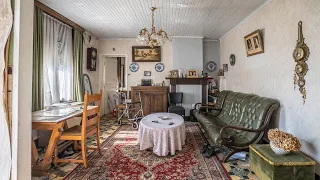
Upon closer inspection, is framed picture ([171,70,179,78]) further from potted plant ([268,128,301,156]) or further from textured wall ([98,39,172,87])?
potted plant ([268,128,301,156])

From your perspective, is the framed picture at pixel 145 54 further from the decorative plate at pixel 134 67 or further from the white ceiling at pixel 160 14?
the white ceiling at pixel 160 14

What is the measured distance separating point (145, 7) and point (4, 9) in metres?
2.34

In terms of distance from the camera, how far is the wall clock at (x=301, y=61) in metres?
2.18

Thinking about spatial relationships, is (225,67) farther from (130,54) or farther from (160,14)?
(130,54)

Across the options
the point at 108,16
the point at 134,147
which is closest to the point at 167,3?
the point at 108,16

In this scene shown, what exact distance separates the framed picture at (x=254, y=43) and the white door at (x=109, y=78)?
4.64 metres

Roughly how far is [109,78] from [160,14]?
3531mm

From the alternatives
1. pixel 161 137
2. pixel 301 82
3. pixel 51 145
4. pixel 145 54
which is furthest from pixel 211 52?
pixel 51 145

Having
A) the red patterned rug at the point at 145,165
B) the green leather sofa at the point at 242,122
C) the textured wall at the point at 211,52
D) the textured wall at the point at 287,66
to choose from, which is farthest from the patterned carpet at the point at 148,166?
the textured wall at the point at 211,52

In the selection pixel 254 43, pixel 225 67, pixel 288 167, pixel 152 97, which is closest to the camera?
pixel 288 167

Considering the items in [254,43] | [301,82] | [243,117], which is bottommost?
[243,117]

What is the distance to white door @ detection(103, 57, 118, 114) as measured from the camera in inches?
241

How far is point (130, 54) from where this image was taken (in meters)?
5.83

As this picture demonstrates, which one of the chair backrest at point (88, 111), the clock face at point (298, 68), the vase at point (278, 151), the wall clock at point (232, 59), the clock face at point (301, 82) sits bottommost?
the vase at point (278, 151)
